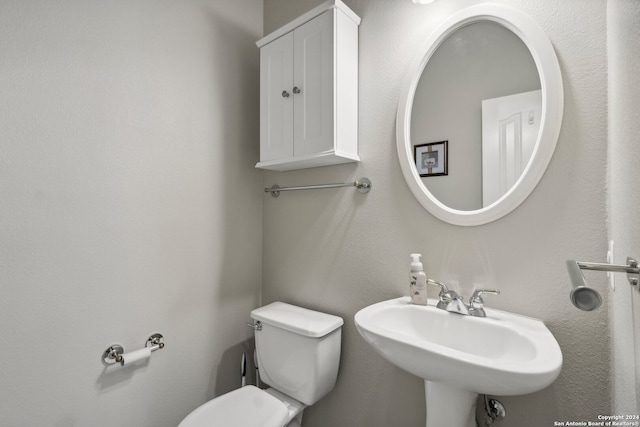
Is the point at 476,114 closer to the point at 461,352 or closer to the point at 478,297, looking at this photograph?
the point at 478,297

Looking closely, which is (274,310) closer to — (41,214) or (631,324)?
(41,214)

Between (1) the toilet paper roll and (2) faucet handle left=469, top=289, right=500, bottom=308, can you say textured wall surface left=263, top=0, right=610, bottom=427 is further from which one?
(1) the toilet paper roll

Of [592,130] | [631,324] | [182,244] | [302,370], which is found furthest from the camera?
[182,244]

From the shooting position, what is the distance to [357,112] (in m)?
1.33

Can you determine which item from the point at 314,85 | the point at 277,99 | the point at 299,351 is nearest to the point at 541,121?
the point at 314,85

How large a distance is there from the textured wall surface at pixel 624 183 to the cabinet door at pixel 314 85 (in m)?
0.84

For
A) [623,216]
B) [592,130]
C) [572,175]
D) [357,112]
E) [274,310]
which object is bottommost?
[274,310]

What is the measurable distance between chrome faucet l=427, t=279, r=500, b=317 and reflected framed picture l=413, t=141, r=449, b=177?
446 mm

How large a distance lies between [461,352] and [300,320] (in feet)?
2.43

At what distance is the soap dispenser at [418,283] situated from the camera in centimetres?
108

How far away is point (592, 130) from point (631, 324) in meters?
0.56

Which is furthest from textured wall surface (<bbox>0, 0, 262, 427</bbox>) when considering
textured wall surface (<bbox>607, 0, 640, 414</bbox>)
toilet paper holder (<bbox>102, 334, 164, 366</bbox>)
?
textured wall surface (<bbox>607, 0, 640, 414</bbox>)

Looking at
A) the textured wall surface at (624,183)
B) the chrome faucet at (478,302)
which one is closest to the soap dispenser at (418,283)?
the chrome faucet at (478,302)

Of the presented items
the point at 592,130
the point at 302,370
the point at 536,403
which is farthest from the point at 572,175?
the point at 302,370
